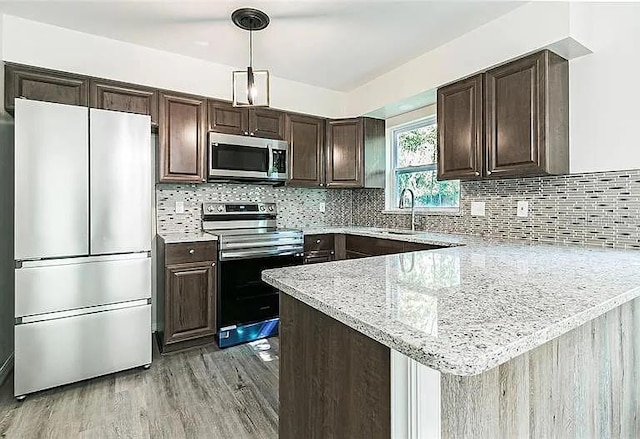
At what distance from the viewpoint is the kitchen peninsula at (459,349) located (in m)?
0.73

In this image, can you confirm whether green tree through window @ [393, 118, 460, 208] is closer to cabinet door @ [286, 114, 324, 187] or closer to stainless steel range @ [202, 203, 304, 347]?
Result: cabinet door @ [286, 114, 324, 187]

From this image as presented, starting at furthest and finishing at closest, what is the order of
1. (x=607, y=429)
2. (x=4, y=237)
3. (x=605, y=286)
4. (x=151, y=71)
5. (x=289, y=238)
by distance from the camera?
(x=289, y=238) → (x=151, y=71) → (x=4, y=237) → (x=607, y=429) → (x=605, y=286)

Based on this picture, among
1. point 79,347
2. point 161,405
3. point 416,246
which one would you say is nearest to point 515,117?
point 416,246

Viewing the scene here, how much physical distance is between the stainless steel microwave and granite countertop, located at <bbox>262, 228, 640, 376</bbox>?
2.04 m

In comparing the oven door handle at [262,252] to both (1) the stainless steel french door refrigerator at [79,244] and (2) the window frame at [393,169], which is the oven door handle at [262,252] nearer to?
Result: (1) the stainless steel french door refrigerator at [79,244]

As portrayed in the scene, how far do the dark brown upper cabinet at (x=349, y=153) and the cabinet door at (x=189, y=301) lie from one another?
1.67 metres

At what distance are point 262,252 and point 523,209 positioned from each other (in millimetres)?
2088

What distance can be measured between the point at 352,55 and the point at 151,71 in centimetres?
169

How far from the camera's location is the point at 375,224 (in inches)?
159

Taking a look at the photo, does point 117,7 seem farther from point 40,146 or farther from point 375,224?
point 375,224

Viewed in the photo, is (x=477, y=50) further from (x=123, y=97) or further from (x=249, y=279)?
(x=123, y=97)

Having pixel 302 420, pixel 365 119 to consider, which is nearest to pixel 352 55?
pixel 365 119

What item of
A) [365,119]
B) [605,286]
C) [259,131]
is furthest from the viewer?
[365,119]

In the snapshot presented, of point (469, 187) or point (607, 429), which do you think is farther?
point (469, 187)
